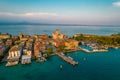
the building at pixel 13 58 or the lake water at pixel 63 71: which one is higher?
the building at pixel 13 58

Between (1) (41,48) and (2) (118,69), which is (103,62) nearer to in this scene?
(2) (118,69)

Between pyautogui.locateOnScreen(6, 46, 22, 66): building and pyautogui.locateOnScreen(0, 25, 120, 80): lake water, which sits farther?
pyautogui.locateOnScreen(6, 46, 22, 66): building

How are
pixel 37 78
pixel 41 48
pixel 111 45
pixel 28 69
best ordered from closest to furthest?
pixel 37 78
pixel 28 69
pixel 41 48
pixel 111 45

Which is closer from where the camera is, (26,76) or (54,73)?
(26,76)

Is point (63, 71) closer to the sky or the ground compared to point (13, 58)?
closer to the ground

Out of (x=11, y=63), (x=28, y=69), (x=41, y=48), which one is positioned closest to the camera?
(x=28, y=69)

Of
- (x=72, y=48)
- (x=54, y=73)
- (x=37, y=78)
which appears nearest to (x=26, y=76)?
(x=37, y=78)

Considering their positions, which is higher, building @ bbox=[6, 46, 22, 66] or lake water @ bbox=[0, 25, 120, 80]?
building @ bbox=[6, 46, 22, 66]

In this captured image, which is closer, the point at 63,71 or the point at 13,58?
the point at 63,71

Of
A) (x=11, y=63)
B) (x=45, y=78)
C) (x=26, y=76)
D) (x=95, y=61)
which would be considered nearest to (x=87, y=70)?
(x=95, y=61)

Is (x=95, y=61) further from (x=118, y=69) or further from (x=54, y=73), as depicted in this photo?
(x=54, y=73)
